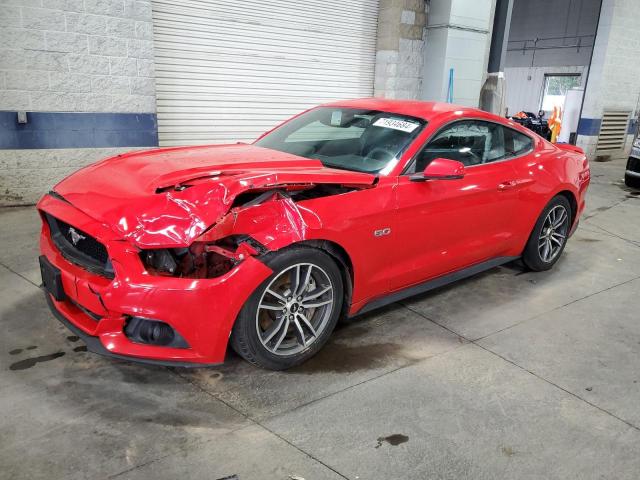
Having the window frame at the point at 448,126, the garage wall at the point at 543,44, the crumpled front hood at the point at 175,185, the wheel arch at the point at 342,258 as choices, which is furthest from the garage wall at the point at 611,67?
the wheel arch at the point at 342,258

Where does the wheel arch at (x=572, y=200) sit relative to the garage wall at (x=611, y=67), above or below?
below

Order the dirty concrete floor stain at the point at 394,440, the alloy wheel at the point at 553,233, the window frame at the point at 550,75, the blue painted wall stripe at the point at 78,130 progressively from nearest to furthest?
the dirty concrete floor stain at the point at 394,440, the alloy wheel at the point at 553,233, the blue painted wall stripe at the point at 78,130, the window frame at the point at 550,75

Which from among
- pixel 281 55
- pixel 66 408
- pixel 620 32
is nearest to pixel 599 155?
pixel 620 32

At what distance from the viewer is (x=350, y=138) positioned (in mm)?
3795

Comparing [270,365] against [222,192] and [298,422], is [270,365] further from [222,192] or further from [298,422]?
[222,192]

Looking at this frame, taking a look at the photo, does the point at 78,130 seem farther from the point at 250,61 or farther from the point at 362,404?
the point at 362,404

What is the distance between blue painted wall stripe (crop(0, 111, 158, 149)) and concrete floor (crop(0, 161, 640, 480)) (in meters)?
2.65

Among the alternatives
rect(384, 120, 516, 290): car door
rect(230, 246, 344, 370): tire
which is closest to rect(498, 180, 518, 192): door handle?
rect(384, 120, 516, 290): car door

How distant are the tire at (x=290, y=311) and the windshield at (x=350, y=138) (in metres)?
0.83

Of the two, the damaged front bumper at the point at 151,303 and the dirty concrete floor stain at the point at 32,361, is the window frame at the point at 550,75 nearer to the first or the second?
the damaged front bumper at the point at 151,303

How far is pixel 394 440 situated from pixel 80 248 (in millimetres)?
1878

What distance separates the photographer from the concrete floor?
229cm

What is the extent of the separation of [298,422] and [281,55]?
6.80 meters

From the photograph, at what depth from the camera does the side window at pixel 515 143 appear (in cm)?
427
